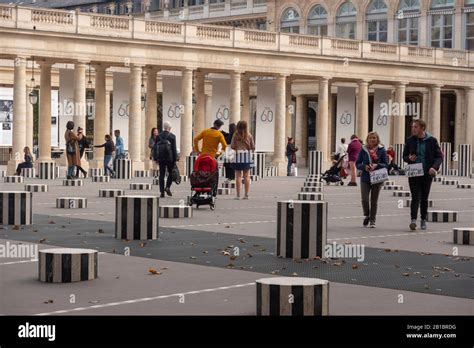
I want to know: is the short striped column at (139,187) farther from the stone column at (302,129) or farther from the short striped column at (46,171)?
the stone column at (302,129)

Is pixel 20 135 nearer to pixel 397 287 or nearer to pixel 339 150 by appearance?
pixel 339 150

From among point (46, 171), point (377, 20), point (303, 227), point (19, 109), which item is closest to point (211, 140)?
point (303, 227)

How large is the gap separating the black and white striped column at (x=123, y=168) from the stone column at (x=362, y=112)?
1994cm

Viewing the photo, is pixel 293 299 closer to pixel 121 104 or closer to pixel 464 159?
pixel 121 104

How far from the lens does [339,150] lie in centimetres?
5312

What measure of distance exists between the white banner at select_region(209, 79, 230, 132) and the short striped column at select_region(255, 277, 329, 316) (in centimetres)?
4952

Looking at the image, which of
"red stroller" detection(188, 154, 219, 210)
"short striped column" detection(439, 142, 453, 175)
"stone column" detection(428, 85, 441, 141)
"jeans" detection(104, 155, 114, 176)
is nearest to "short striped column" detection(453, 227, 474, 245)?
"red stroller" detection(188, 154, 219, 210)

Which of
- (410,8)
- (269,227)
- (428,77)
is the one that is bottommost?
(269,227)

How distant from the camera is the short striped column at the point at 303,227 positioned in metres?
15.7

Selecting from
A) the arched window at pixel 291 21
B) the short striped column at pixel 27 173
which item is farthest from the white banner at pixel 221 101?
the arched window at pixel 291 21

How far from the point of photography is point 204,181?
25547 mm
